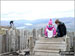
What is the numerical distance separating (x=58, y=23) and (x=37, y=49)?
4.35 feet

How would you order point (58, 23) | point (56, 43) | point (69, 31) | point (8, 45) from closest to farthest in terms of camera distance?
point (56, 43) → point (58, 23) → point (69, 31) → point (8, 45)

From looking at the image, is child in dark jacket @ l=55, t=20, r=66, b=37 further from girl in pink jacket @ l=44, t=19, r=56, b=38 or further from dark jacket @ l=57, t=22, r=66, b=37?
girl in pink jacket @ l=44, t=19, r=56, b=38

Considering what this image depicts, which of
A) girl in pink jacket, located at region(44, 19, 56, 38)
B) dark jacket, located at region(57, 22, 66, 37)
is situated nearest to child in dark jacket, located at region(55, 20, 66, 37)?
dark jacket, located at region(57, 22, 66, 37)

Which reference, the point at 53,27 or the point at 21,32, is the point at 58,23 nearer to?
the point at 53,27

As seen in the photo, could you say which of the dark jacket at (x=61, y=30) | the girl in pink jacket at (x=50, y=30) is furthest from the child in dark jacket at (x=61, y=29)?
the girl in pink jacket at (x=50, y=30)

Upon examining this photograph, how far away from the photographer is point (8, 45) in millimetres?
11000

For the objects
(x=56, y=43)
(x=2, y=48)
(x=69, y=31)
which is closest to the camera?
(x=56, y=43)

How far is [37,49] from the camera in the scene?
8.02m

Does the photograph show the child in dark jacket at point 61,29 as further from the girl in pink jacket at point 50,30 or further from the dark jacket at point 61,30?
the girl in pink jacket at point 50,30

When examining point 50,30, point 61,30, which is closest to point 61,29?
point 61,30

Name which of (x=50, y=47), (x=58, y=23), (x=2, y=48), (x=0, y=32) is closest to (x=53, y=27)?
(x=58, y=23)

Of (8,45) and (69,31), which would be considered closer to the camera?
(69,31)

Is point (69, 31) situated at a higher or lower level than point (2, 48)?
higher

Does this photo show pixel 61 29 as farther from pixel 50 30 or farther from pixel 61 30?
pixel 50 30
